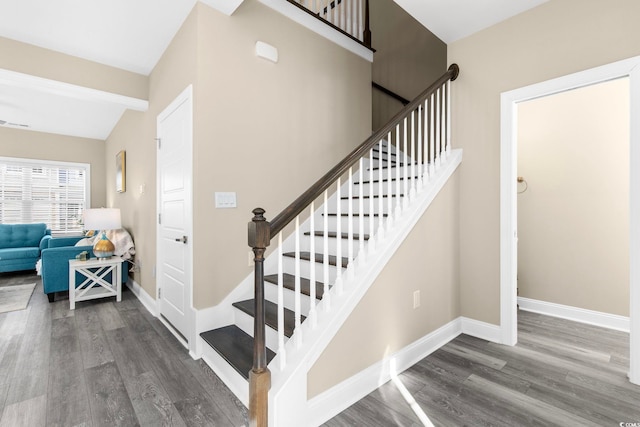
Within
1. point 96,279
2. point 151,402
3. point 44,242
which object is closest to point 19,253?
point 44,242

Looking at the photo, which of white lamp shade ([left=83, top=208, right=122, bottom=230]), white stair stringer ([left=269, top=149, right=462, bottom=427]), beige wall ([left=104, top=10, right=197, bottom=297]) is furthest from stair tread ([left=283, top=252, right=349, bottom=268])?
white lamp shade ([left=83, top=208, right=122, bottom=230])

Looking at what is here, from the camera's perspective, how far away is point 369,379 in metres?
1.93

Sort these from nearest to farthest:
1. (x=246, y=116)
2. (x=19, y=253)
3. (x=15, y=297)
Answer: (x=246, y=116) < (x=15, y=297) < (x=19, y=253)

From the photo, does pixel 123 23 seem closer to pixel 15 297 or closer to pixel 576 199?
pixel 15 297

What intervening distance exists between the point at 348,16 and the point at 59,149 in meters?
6.27

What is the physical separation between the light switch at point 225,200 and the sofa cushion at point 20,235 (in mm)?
5684

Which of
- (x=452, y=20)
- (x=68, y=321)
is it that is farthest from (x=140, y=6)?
(x=68, y=321)

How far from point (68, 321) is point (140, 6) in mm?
3070

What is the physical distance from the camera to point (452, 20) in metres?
2.64

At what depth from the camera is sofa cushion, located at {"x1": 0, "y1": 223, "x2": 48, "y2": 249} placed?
5547 mm

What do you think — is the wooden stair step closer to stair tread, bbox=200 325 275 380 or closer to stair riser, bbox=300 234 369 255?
stair riser, bbox=300 234 369 255

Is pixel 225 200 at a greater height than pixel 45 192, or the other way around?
pixel 45 192

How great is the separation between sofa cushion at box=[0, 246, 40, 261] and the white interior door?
392 centimetres

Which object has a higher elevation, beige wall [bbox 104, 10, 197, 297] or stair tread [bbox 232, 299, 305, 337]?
beige wall [bbox 104, 10, 197, 297]
